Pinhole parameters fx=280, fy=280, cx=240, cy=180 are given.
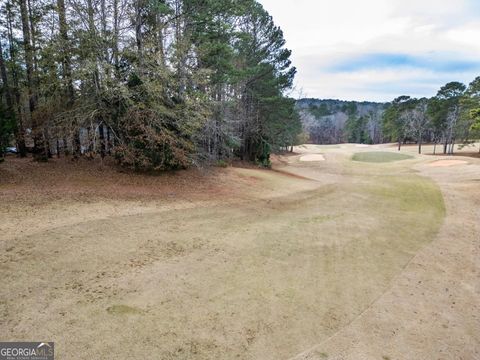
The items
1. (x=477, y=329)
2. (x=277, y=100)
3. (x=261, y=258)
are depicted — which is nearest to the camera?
(x=477, y=329)

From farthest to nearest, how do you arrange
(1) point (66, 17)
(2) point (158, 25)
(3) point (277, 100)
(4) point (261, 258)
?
(3) point (277, 100) < (2) point (158, 25) < (1) point (66, 17) < (4) point (261, 258)

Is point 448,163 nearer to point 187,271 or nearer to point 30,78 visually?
point 187,271

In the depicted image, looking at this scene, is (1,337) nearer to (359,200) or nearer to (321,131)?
(359,200)

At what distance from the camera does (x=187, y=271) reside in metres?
5.26

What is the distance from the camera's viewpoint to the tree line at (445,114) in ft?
107

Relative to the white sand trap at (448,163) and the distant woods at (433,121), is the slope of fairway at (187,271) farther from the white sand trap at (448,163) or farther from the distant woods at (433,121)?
the white sand trap at (448,163)

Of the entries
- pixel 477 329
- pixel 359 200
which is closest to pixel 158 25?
pixel 359 200

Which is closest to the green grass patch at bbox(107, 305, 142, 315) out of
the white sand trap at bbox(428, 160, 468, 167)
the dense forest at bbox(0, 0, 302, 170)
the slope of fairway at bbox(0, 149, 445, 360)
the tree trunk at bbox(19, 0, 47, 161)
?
the slope of fairway at bbox(0, 149, 445, 360)

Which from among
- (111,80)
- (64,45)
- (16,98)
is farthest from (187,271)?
(16,98)

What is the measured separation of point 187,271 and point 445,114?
156ft

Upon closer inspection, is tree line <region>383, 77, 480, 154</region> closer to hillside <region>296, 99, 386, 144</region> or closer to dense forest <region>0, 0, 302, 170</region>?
hillside <region>296, 99, 386, 144</region>

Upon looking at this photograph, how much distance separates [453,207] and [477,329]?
8.89 metres

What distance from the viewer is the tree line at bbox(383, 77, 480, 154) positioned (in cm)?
3272

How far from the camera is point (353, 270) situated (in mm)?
5719
